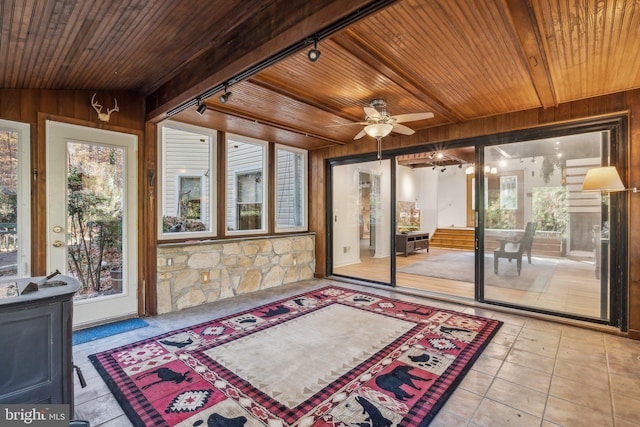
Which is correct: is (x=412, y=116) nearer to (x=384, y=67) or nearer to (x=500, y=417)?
(x=384, y=67)

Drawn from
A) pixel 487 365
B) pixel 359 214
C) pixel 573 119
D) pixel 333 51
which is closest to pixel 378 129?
pixel 333 51

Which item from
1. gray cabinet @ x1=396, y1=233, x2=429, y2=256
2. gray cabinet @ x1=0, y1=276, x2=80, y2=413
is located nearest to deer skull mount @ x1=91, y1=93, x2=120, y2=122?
gray cabinet @ x1=0, y1=276, x2=80, y2=413

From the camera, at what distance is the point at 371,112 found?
10.6ft

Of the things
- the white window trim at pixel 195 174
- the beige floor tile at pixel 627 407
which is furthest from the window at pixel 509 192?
the white window trim at pixel 195 174

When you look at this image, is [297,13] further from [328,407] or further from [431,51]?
[328,407]

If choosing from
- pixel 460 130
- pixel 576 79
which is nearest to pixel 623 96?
pixel 576 79

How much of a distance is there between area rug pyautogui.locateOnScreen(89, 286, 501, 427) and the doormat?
0.50 m

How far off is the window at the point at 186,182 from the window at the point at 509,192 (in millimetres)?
4250

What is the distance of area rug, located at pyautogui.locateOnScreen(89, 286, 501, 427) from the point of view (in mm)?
2037

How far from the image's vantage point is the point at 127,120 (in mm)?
3738

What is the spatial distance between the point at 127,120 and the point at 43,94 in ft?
2.55

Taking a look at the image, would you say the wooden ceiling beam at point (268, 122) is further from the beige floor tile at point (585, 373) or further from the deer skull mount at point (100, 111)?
the beige floor tile at point (585, 373)

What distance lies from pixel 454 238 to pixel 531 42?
30.9ft

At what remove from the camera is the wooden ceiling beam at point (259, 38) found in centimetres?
174
